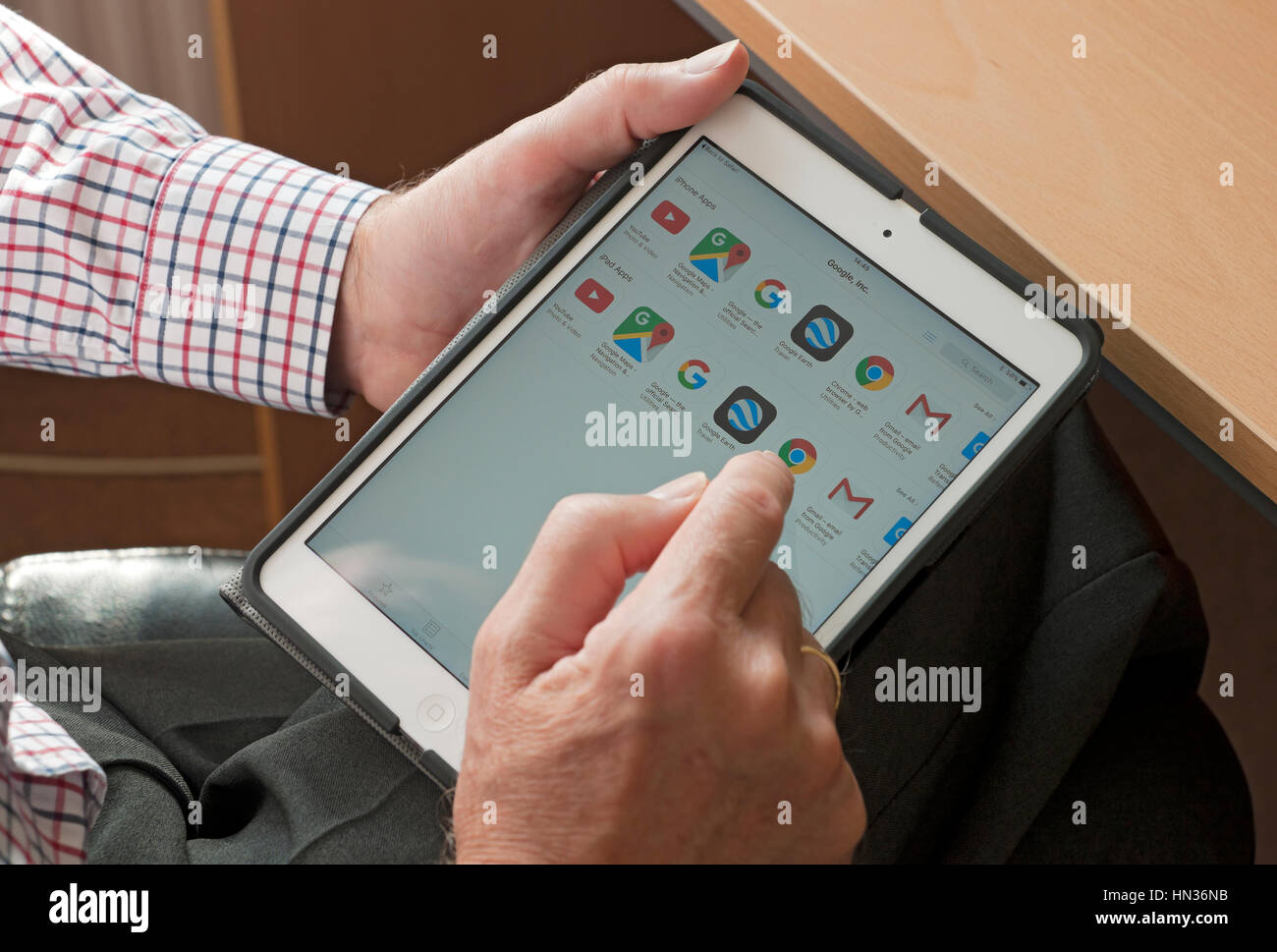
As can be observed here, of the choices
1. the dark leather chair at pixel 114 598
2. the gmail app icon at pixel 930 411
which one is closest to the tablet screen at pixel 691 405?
the gmail app icon at pixel 930 411

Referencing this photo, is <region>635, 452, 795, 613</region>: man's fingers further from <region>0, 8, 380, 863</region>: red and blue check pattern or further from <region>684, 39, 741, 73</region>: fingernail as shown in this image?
<region>0, 8, 380, 863</region>: red and blue check pattern

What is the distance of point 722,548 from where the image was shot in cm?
36

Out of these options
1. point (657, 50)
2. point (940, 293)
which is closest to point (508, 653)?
point (940, 293)

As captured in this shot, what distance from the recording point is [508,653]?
1.24 ft

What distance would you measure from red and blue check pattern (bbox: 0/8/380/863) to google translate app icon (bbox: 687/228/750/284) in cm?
24

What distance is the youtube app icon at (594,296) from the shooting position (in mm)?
496

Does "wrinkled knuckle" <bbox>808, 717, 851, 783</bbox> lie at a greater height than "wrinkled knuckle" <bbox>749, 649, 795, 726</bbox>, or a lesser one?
lesser

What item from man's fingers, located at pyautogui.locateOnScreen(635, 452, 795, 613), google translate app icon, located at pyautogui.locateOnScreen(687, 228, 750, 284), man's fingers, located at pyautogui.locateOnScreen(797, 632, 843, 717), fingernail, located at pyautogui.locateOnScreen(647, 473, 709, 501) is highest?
google translate app icon, located at pyautogui.locateOnScreen(687, 228, 750, 284)

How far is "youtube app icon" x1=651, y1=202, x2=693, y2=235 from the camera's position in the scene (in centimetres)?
49

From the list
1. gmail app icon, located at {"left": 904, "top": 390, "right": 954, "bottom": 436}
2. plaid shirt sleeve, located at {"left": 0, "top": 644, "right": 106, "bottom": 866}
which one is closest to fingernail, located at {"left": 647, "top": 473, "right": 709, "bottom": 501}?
gmail app icon, located at {"left": 904, "top": 390, "right": 954, "bottom": 436}

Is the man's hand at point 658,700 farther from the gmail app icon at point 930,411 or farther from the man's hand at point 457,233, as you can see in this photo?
the man's hand at point 457,233

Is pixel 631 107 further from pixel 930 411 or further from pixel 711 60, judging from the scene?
pixel 930 411
